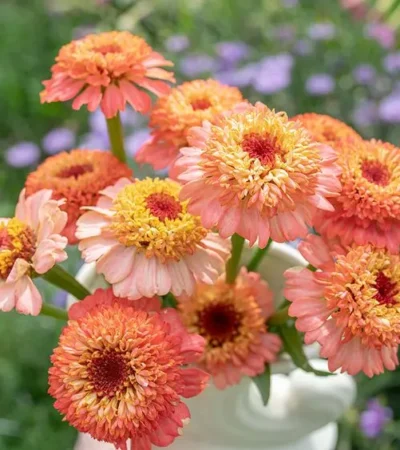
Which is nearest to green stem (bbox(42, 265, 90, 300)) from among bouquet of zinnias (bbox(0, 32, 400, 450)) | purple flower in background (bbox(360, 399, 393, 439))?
bouquet of zinnias (bbox(0, 32, 400, 450))

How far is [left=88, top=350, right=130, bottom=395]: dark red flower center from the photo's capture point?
12.2 inches

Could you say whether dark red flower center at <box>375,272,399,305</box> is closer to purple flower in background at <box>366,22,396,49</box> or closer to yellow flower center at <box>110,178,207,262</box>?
yellow flower center at <box>110,178,207,262</box>

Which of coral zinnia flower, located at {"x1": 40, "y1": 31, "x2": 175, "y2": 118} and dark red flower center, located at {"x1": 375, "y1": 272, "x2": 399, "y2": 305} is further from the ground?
coral zinnia flower, located at {"x1": 40, "y1": 31, "x2": 175, "y2": 118}

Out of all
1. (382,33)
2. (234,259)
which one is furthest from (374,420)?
(382,33)

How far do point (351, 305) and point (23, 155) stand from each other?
993 millimetres

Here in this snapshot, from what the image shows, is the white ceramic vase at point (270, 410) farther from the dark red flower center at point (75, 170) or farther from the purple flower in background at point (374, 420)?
the purple flower in background at point (374, 420)

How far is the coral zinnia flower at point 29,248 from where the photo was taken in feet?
1.10

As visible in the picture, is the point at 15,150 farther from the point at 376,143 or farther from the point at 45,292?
the point at 376,143

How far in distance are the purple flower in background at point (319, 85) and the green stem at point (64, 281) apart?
0.80 m

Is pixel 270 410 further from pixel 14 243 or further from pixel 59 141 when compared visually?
pixel 59 141

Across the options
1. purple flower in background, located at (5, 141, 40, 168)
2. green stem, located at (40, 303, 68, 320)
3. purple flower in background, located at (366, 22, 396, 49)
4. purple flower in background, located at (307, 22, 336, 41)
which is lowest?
purple flower in background, located at (5, 141, 40, 168)

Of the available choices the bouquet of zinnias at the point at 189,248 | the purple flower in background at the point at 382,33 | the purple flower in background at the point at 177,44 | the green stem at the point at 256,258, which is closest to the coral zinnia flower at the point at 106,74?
the bouquet of zinnias at the point at 189,248

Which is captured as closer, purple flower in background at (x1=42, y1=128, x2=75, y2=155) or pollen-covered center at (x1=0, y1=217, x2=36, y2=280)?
pollen-covered center at (x1=0, y1=217, x2=36, y2=280)

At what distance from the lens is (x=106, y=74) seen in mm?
387
